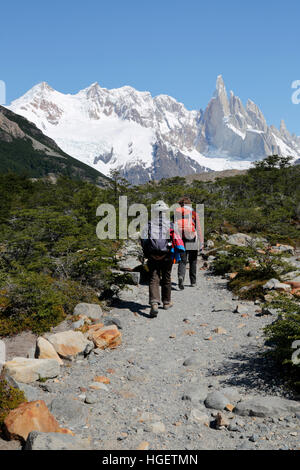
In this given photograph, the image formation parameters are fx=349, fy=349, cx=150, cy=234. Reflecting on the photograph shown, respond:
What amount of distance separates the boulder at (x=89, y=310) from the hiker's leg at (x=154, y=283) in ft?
3.81

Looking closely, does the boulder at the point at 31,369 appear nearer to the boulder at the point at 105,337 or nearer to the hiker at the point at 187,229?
the boulder at the point at 105,337

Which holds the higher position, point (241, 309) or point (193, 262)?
point (193, 262)

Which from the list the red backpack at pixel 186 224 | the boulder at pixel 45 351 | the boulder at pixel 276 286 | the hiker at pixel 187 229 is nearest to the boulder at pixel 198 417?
the boulder at pixel 45 351

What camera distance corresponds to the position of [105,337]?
6047 mm

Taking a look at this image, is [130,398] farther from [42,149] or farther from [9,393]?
[42,149]

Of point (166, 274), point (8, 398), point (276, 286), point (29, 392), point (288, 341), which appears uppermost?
point (166, 274)

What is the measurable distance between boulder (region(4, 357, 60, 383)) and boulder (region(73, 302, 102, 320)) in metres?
2.46

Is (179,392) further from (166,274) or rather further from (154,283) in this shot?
(166,274)

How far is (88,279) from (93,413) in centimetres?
522

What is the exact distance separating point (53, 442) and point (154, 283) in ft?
15.9

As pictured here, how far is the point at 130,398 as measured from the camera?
4281 mm

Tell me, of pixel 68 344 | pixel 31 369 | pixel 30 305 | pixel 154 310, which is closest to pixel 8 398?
pixel 31 369

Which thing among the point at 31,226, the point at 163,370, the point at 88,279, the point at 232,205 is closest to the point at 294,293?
the point at 163,370

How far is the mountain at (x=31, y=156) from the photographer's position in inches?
6063
